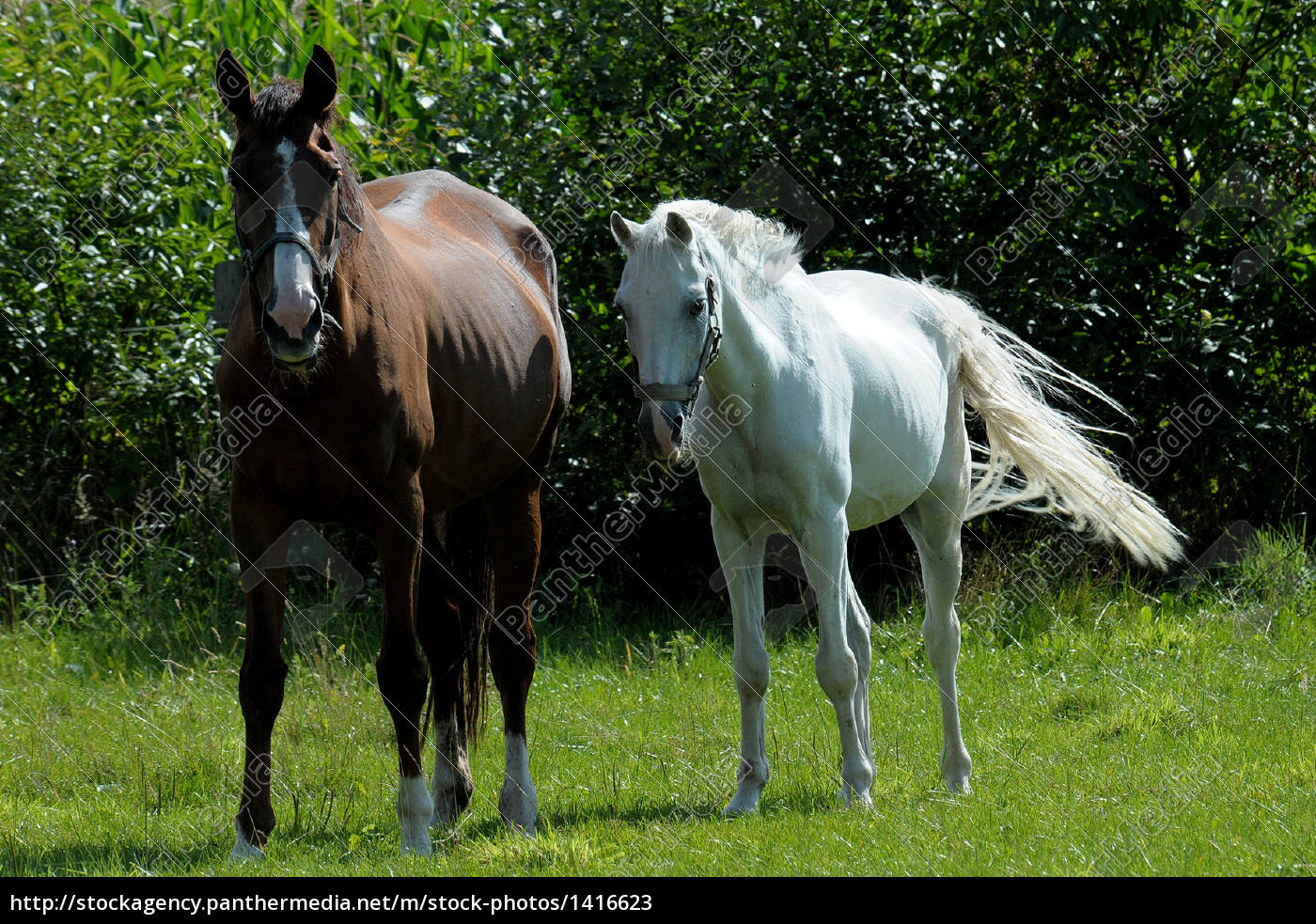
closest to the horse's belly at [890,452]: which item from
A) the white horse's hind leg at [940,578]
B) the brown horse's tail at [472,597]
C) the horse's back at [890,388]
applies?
the horse's back at [890,388]

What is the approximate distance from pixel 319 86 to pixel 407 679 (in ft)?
6.22

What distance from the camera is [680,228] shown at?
161 inches

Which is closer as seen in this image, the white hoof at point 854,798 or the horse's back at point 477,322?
the white hoof at point 854,798

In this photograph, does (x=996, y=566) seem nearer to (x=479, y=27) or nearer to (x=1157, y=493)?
(x=1157, y=493)

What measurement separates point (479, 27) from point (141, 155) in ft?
7.19

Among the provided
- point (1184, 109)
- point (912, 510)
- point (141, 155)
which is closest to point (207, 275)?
point (141, 155)

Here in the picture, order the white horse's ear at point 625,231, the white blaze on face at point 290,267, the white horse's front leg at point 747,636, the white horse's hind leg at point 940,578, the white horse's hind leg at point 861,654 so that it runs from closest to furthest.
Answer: the white blaze on face at point 290,267, the white horse's ear at point 625,231, the white horse's front leg at point 747,636, the white horse's hind leg at point 861,654, the white horse's hind leg at point 940,578

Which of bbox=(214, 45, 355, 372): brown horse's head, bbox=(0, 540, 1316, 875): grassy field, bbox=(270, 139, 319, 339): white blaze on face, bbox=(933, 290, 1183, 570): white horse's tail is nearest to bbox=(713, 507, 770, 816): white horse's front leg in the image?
bbox=(0, 540, 1316, 875): grassy field

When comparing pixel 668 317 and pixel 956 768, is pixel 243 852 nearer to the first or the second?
pixel 668 317

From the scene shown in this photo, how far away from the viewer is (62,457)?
7758mm

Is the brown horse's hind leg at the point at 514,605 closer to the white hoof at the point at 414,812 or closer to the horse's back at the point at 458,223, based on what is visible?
the white hoof at the point at 414,812

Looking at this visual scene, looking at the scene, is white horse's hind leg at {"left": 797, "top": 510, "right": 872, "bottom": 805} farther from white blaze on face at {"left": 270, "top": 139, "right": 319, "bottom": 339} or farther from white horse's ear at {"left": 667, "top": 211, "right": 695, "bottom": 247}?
white blaze on face at {"left": 270, "top": 139, "right": 319, "bottom": 339}

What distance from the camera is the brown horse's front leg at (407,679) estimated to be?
423cm

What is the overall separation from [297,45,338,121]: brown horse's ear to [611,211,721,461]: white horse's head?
985 millimetres
